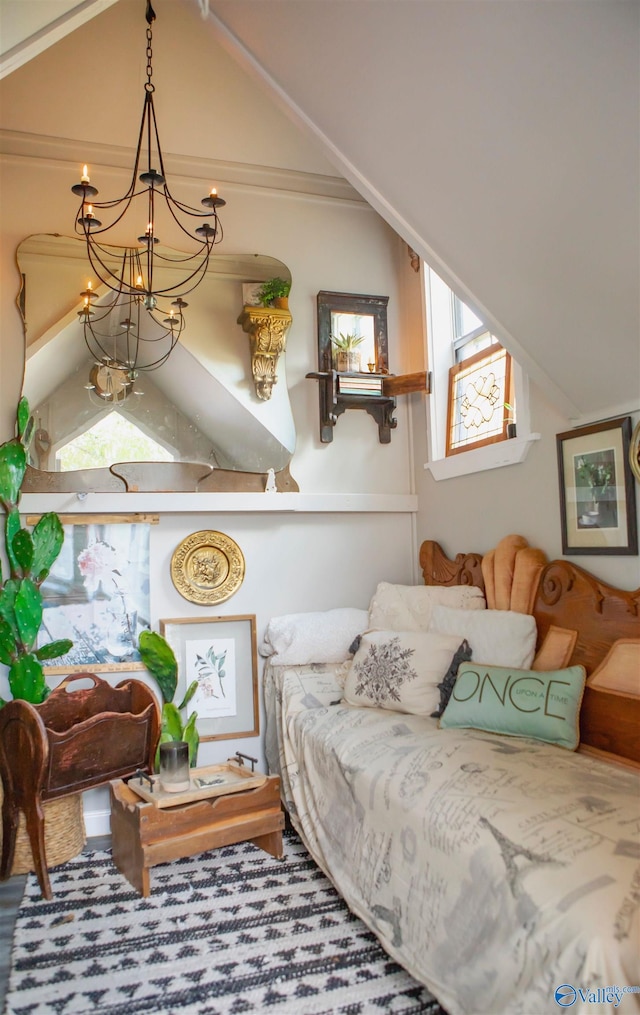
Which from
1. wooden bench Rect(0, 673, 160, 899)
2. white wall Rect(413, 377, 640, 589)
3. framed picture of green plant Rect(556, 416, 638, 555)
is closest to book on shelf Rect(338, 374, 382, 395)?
white wall Rect(413, 377, 640, 589)

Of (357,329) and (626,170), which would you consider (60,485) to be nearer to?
(357,329)

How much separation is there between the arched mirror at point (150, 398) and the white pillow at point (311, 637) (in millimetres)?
685

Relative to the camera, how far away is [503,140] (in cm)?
182

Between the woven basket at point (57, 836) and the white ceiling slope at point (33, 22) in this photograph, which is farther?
the woven basket at point (57, 836)

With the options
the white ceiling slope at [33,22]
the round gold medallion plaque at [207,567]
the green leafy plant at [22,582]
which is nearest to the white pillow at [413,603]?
the round gold medallion plaque at [207,567]

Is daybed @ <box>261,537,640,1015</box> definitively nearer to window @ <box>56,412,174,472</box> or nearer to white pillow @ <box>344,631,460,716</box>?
white pillow @ <box>344,631,460,716</box>

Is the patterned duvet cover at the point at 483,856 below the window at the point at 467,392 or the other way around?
below

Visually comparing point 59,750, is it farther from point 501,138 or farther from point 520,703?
point 501,138

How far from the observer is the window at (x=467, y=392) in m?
2.87

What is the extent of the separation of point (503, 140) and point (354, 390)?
67.0 inches

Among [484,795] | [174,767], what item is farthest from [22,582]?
[484,795]

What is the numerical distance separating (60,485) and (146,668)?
3.05 feet

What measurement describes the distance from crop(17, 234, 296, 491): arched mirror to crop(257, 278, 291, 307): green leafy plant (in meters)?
0.05

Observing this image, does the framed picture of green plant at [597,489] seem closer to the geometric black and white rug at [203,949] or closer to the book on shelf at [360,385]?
the book on shelf at [360,385]
